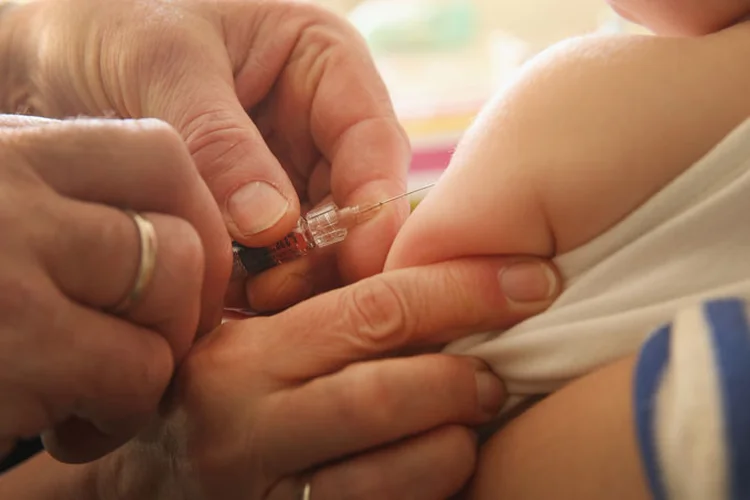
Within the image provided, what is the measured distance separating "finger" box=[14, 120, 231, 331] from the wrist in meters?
0.63

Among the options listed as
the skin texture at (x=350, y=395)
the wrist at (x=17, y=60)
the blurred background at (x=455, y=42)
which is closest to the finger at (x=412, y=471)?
the skin texture at (x=350, y=395)

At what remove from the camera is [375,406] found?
502mm

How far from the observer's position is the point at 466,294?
20.4 inches

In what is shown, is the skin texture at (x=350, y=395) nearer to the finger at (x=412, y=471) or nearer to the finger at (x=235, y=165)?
the finger at (x=412, y=471)

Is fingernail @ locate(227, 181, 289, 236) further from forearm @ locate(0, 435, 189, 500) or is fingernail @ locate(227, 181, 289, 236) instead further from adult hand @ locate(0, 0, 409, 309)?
forearm @ locate(0, 435, 189, 500)

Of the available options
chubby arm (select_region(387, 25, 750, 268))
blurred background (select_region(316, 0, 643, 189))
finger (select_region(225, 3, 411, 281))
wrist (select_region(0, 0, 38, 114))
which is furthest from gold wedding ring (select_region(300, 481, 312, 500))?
blurred background (select_region(316, 0, 643, 189))

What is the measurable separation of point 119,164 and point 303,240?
307 mm

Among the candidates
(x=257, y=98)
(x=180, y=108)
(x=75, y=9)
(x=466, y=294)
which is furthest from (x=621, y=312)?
(x=75, y=9)

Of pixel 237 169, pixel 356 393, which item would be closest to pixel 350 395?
pixel 356 393

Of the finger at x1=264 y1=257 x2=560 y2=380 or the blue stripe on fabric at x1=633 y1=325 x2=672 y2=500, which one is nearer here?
the blue stripe on fabric at x1=633 y1=325 x2=672 y2=500

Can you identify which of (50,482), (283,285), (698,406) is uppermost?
(698,406)

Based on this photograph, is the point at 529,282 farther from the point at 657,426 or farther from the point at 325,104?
the point at 325,104

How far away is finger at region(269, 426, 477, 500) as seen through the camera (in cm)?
50

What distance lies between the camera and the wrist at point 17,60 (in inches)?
39.4
